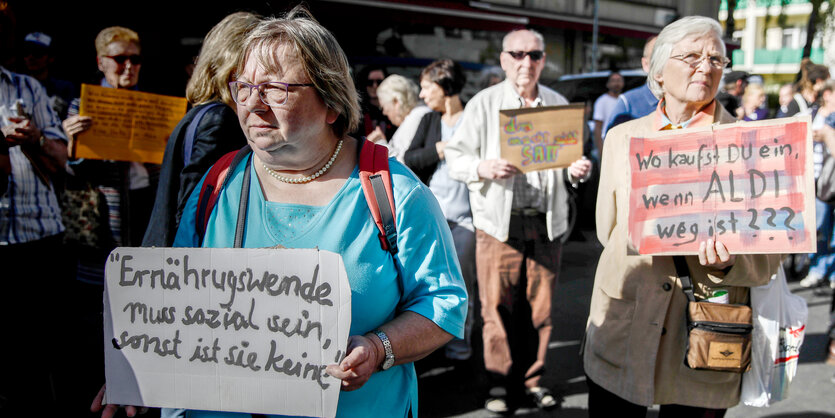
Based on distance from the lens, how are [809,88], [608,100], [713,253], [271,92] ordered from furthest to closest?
1. [608,100]
2. [809,88]
3. [713,253]
4. [271,92]

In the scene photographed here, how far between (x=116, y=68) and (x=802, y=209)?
326cm

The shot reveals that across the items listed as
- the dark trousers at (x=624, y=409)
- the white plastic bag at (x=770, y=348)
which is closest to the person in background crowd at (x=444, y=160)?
the dark trousers at (x=624, y=409)

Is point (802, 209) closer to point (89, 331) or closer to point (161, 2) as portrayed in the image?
point (89, 331)

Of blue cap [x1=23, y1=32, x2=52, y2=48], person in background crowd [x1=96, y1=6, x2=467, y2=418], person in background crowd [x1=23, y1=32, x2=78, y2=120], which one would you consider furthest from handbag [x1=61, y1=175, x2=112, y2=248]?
blue cap [x1=23, y1=32, x2=52, y2=48]

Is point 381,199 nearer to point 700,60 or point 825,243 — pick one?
point 700,60

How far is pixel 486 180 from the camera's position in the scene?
11.4 ft

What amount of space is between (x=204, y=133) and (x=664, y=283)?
5.74ft

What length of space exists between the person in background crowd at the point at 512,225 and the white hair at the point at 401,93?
110 centimetres

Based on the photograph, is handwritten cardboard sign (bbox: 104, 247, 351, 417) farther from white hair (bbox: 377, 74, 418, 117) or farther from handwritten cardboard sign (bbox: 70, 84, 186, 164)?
white hair (bbox: 377, 74, 418, 117)

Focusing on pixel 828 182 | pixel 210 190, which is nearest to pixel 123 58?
pixel 210 190

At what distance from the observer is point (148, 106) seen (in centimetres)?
320

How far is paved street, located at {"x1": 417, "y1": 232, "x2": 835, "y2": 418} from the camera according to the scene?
354 cm

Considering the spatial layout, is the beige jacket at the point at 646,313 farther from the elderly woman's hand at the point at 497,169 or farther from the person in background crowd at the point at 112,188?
the person in background crowd at the point at 112,188

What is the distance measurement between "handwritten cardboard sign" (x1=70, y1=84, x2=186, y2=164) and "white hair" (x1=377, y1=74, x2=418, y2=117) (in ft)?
5.71
